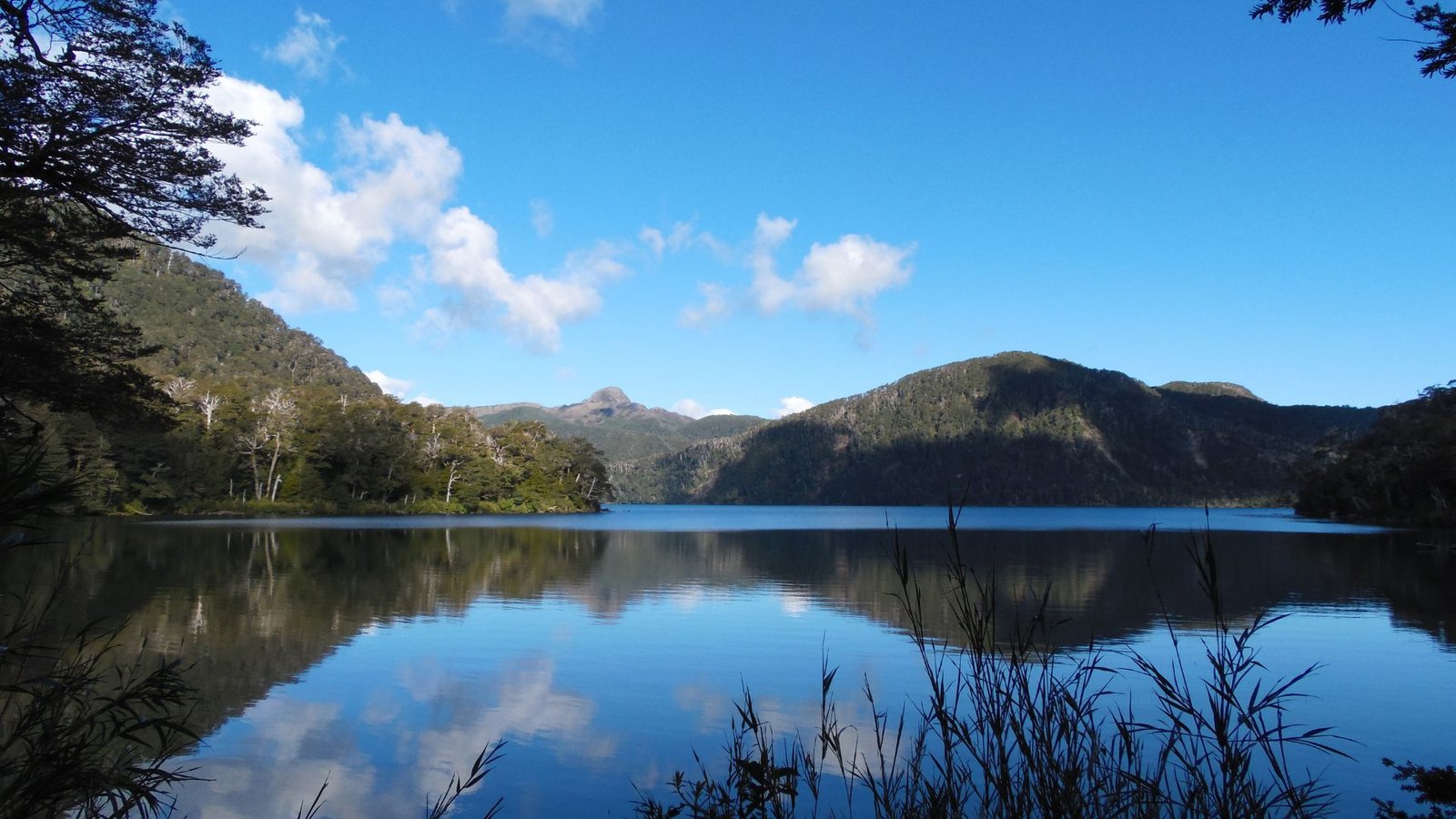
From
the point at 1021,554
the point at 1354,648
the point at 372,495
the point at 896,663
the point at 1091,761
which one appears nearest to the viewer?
the point at 1091,761

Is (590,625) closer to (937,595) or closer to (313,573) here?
(937,595)

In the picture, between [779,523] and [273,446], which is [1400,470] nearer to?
[779,523]

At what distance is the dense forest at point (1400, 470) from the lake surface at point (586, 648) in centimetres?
3556

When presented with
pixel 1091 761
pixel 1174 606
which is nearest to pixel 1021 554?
pixel 1174 606

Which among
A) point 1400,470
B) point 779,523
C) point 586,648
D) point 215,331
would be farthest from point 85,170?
point 215,331

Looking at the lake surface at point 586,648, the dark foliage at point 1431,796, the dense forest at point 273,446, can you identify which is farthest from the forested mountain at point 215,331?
the dark foliage at point 1431,796

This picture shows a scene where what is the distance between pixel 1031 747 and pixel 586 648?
8.88m

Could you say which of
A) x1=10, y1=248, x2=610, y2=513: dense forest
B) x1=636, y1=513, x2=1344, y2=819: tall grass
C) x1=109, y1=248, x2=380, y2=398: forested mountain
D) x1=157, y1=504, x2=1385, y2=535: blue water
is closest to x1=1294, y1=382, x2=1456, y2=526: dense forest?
x1=157, y1=504, x2=1385, y2=535: blue water

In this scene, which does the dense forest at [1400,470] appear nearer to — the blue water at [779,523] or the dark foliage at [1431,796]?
the blue water at [779,523]

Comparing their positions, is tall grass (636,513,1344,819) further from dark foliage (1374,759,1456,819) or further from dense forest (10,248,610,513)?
dense forest (10,248,610,513)

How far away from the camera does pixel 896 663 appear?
14367 mm

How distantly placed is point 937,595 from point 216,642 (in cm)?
1528

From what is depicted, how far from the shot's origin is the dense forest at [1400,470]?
204ft

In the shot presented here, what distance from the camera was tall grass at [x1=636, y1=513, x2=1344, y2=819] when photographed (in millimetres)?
4133
